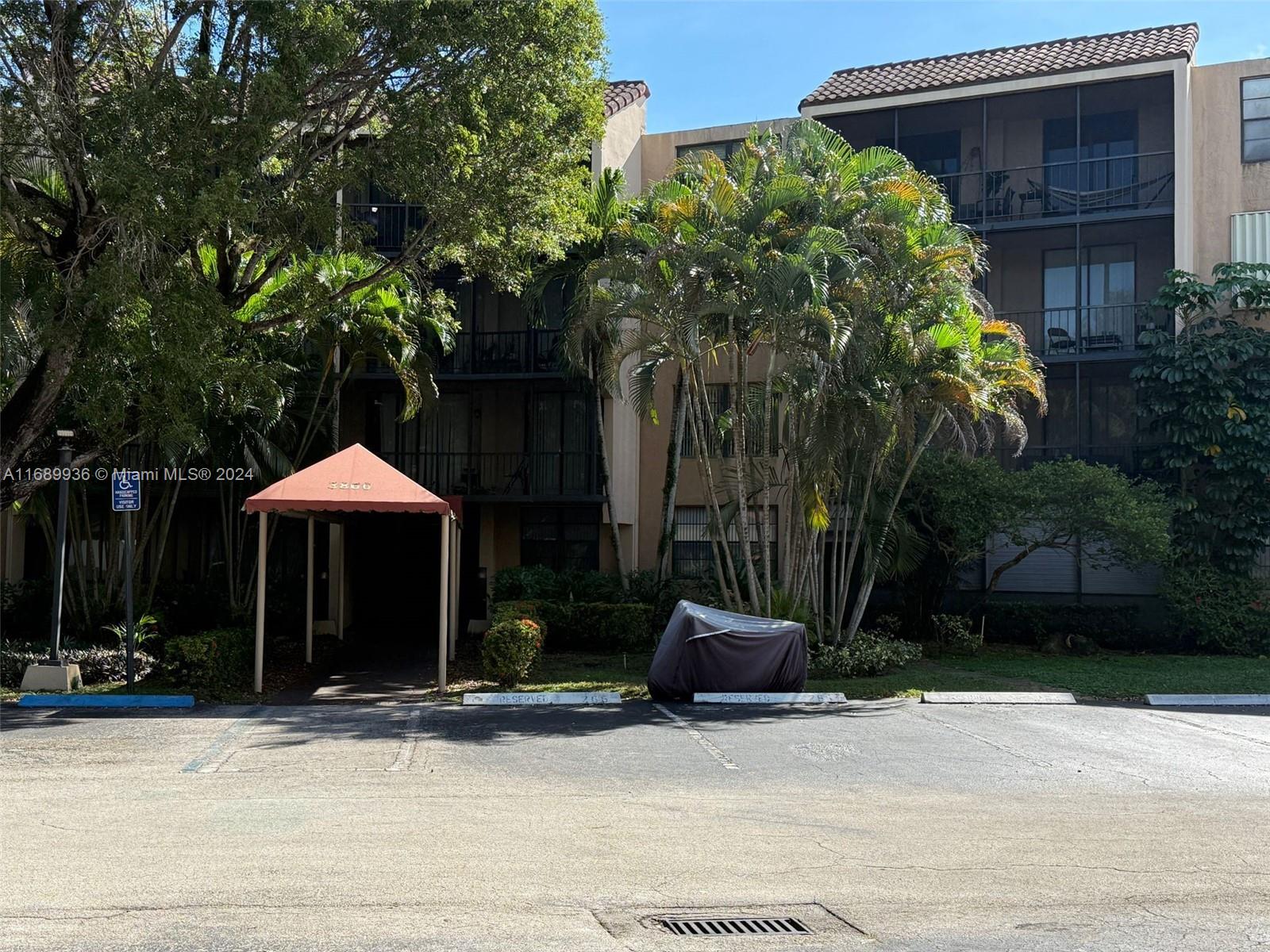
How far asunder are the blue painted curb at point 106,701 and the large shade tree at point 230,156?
3202 mm

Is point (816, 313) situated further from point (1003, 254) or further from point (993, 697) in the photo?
point (1003, 254)

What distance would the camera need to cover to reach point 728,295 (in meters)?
16.8

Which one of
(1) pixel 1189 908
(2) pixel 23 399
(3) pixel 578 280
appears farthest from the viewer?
(3) pixel 578 280

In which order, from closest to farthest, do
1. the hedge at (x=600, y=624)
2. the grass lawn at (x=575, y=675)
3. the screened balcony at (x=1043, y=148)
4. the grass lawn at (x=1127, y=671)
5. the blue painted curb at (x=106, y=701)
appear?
the blue painted curb at (x=106, y=701) → the grass lawn at (x=575, y=675) → the grass lawn at (x=1127, y=671) → the hedge at (x=600, y=624) → the screened balcony at (x=1043, y=148)

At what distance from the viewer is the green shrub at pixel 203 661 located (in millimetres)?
15352

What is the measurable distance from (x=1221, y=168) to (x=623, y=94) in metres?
12.7

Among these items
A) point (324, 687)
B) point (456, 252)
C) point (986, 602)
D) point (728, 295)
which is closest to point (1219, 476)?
point (986, 602)

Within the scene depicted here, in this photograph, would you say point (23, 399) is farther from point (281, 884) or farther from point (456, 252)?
point (281, 884)

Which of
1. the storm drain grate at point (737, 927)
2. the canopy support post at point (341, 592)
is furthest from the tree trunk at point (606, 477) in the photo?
the storm drain grate at point (737, 927)

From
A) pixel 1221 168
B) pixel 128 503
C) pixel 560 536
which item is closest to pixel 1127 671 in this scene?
pixel 1221 168

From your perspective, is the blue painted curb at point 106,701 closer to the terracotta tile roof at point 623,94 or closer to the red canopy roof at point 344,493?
the red canopy roof at point 344,493

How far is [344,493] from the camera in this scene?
15570mm

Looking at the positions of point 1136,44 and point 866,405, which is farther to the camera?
point 1136,44

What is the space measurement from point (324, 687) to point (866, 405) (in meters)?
9.20
